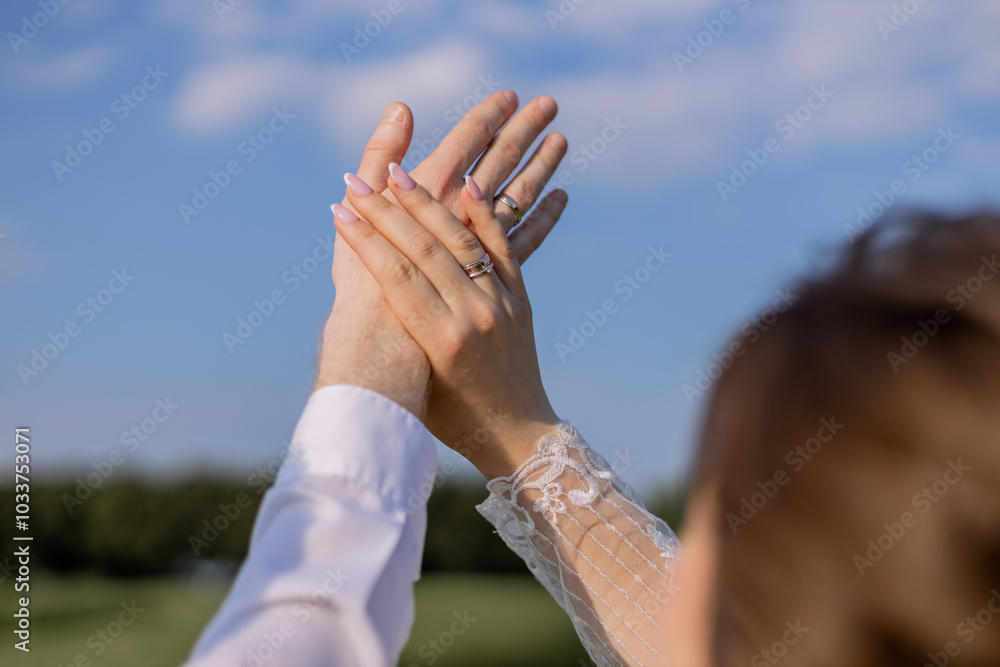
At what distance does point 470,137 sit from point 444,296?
510mm

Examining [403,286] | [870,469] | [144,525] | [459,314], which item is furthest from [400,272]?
[144,525]

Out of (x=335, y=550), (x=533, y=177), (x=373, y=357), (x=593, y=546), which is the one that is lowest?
(x=593, y=546)

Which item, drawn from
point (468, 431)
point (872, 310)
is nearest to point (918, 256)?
point (872, 310)

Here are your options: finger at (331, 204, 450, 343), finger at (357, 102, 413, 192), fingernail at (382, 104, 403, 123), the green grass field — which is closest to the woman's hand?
finger at (331, 204, 450, 343)

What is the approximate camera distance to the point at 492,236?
1797 mm

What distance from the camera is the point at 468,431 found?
167 cm

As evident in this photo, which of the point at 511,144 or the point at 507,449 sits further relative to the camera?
the point at 511,144

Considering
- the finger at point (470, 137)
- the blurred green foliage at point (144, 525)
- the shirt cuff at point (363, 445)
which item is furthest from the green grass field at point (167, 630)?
the shirt cuff at point (363, 445)

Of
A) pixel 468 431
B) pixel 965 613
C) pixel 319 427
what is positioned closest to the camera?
pixel 965 613

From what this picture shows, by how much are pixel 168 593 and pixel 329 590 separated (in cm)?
1244

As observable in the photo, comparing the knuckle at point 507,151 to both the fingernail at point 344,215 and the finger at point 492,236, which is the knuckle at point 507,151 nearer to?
the finger at point 492,236

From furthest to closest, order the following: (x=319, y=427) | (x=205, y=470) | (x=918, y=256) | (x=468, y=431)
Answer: (x=205, y=470) < (x=468, y=431) < (x=319, y=427) < (x=918, y=256)

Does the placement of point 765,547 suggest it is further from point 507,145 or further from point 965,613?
point 507,145

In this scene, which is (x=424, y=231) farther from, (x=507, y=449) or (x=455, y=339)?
(x=507, y=449)
